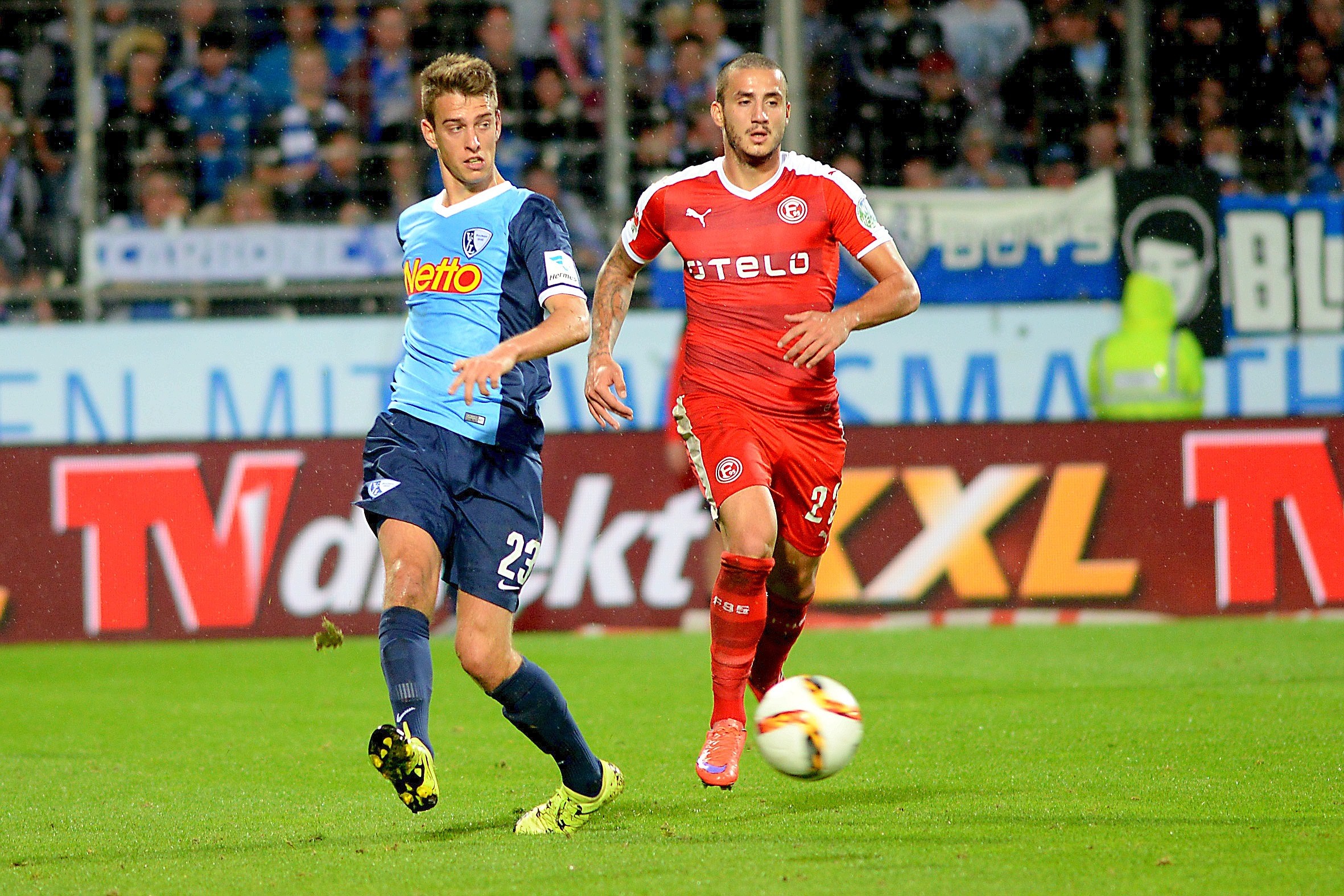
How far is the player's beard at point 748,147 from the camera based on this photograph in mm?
5445

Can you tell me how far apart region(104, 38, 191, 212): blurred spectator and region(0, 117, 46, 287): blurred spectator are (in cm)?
56

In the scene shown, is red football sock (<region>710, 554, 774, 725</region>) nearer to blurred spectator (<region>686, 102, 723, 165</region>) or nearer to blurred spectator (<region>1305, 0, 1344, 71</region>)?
blurred spectator (<region>686, 102, 723, 165</region>)

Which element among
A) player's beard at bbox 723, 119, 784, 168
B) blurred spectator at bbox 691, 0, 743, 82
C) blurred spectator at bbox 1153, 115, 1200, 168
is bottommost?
player's beard at bbox 723, 119, 784, 168

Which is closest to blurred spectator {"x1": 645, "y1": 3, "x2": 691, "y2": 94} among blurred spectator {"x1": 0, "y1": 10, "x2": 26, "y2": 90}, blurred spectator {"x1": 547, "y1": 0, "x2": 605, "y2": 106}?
blurred spectator {"x1": 547, "y1": 0, "x2": 605, "y2": 106}

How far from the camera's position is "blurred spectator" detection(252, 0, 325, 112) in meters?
12.9

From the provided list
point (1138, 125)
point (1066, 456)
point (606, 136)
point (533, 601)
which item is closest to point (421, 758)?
point (533, 601)

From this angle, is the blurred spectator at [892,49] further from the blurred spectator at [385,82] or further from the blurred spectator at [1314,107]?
the blurred spectator at [385,82]

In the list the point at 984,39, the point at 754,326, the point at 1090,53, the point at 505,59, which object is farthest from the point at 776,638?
the point at 1090,53

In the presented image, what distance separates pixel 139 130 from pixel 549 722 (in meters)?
9.09

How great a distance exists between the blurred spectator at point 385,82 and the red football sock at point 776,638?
773cm

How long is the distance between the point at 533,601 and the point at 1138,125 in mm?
5996

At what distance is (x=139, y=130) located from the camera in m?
12.4

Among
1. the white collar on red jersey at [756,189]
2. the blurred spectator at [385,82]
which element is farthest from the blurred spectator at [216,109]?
the white collar on red jersey at [756,189]

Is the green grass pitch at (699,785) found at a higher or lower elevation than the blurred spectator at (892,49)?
lower
